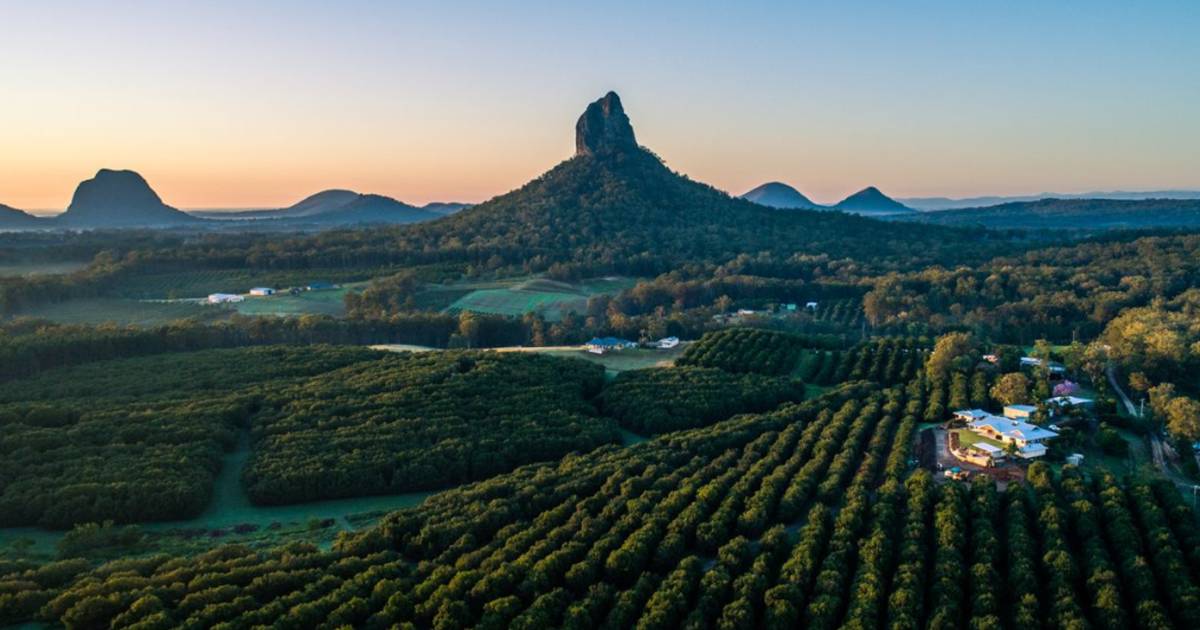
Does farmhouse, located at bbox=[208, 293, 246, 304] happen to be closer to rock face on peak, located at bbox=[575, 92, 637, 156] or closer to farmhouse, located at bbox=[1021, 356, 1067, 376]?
farmhouse, located at bbox=[1021, 356, 1067, 376]

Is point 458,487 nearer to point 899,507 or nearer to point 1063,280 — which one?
point 899,507

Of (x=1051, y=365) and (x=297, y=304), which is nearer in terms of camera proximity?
(x=1051, y=365)

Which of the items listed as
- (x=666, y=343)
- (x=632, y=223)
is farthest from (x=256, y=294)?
(x=632, y=223)

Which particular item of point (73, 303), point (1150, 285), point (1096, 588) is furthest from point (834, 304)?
point (73, 303)

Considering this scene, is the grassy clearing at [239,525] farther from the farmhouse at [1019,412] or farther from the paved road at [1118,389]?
the paved road at [1118,389]

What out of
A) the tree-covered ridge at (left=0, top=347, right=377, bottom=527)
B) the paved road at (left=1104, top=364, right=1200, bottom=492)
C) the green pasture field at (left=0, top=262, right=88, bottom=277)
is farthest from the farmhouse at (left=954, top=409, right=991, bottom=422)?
the green pasture field at (left=0, top=262, right=88, bottom=277)

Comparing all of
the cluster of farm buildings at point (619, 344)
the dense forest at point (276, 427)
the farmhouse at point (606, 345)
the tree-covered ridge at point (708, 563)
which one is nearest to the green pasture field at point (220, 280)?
the dense forest at point (276, 427)

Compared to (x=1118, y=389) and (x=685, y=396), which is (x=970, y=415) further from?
(x=1118, y=389)
